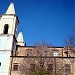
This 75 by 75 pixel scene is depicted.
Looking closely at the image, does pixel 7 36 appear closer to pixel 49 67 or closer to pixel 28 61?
pixel 28 61

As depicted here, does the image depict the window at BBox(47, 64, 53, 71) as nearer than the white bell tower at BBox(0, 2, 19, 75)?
Yes

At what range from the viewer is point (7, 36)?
4522cm

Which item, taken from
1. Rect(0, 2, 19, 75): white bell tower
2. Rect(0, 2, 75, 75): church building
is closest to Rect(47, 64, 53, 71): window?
Rect(0, 2, 75, 75): church building

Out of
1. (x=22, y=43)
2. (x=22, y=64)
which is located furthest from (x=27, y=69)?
(x=22, y=43)

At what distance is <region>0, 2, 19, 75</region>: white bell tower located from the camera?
139 ft

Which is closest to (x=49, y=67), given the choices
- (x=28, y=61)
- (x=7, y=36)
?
(x=28, y=61)

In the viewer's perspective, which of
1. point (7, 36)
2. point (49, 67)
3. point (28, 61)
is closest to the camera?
point (49, 67)

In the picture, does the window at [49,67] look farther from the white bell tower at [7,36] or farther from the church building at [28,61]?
the white bell tower at [7,36]

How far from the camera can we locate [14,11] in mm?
48938

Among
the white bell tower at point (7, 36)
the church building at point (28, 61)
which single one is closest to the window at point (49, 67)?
the church building at point (28, 61)

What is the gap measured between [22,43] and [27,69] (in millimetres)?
21167

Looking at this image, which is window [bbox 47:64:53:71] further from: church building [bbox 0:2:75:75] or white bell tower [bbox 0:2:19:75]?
white bell tower [bbox 0:2:19:75]

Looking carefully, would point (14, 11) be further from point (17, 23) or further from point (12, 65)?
point (12, 65)

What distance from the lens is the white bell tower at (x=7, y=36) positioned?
4250cm
